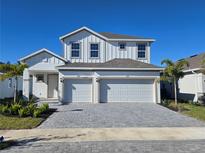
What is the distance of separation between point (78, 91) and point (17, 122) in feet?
28.6

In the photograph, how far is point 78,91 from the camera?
691 inches

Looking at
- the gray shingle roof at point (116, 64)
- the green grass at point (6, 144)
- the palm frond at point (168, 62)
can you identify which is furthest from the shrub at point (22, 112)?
the palm frond at point (168, 62)

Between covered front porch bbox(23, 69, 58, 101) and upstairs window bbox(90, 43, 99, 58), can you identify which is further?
covered front porch bbox(23, 69, 58, 101)

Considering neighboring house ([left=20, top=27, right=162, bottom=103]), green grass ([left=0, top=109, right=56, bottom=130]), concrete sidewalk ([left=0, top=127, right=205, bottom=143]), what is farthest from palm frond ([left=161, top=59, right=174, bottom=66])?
green grass ([left=0, top=109, right=56, bottom=130])

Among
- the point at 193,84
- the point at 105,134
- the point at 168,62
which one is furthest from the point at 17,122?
the point at 193,84

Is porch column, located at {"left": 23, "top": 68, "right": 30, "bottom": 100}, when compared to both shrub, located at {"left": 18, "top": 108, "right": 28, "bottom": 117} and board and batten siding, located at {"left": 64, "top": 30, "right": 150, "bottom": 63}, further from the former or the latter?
shrub, located at {"left": 18, "top": 108, "right": 28, "bottom": 117}

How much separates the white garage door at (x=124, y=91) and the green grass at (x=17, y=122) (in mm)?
8815

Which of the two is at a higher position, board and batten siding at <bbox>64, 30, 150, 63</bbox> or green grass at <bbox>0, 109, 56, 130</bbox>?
board and batten siding at <bbox>64, 30, 150, 63</bbox>

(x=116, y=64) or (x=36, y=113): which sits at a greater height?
(x=116, y=64)

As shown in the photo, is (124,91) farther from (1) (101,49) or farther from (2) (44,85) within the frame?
(2) (44,85)

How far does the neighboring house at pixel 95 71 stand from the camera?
17391 millimetres

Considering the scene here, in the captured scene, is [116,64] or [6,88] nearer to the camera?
[116,64]

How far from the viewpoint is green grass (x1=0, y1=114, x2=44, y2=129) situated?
8.45m

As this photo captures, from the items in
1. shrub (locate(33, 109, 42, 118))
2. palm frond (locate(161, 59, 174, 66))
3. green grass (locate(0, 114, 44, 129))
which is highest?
palm frond (locate(161, 59, 174, 66))
